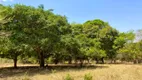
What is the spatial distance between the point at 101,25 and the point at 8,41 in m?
32.2

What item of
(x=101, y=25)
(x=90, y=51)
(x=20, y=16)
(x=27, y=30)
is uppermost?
(x=101, y=25)

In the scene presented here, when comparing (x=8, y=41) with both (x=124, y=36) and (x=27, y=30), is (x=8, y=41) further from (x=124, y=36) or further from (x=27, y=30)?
(x=124, y=36)

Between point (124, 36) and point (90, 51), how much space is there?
61.2 feet

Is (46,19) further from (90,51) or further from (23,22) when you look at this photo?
(90,51)

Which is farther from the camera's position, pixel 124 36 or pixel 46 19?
pixel 124 36

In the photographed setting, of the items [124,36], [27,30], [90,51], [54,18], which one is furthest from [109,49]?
[27,30]

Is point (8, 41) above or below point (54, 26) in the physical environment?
below

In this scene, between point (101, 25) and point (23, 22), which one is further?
point (101, 25)

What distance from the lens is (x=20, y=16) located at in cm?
2186

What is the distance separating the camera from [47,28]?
74.6 feet

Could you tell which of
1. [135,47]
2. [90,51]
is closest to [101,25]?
[135,47]

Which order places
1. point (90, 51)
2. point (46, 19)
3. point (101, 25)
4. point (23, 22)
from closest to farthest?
point (23, 22)
point (46, 19)
point (90, 51)
point (101, 25)

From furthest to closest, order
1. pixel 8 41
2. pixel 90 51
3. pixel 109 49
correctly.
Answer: pixel 109 49 < pixel 90 51 < pixel 8 41

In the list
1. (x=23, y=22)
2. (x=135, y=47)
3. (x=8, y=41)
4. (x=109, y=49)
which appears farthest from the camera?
(x=109, y=49)
